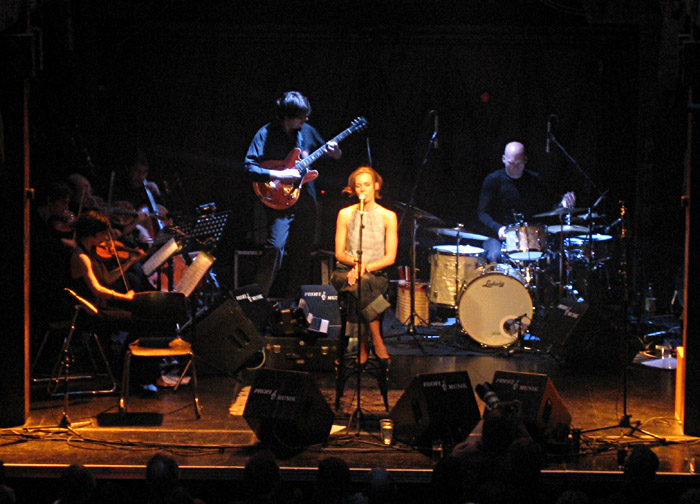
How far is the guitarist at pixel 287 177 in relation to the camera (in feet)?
31.0

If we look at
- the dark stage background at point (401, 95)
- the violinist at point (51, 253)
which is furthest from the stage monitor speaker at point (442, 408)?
the dark stage background at point (401, 95)

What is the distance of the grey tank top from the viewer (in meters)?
6.70

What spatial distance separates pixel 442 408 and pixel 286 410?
1.05 metres

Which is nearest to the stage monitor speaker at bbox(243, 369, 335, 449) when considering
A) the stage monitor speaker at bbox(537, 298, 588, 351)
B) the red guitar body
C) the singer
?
the singer

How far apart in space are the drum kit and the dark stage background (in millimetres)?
1395

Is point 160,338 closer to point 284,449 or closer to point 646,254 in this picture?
point 284,449

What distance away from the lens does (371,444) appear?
17.7 ft

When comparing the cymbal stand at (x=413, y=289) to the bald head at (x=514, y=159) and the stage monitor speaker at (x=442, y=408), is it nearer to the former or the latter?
the bald head at (x=514, y=159)

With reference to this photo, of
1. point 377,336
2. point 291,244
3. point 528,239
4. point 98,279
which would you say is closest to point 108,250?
point 98,279

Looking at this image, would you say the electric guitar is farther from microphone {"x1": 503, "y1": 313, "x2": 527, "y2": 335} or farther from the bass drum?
microphone {"x1": 503, "y1": 313, "x2": 527, "y2": 335}

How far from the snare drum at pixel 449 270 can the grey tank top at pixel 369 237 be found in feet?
9.21

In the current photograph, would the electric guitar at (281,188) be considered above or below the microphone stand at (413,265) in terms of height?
above

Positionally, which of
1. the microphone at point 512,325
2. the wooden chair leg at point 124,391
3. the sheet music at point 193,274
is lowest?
the wooden chair leg at point 124,391

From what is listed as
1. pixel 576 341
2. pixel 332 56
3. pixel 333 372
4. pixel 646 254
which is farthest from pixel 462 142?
pixel 333 372
